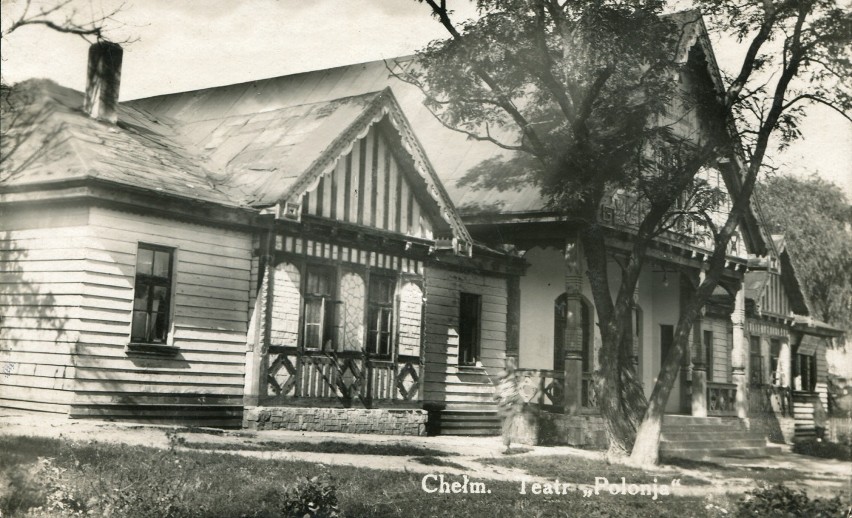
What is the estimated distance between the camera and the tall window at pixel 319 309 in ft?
61.5

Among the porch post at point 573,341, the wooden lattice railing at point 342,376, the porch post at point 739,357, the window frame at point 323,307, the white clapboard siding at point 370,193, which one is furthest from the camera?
the porch post at point 739,357

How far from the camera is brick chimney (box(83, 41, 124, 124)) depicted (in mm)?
17531

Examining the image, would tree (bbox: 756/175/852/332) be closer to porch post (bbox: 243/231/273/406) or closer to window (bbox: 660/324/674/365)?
window (bbox: 660/324/674/365)

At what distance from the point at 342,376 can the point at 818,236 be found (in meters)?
29.0

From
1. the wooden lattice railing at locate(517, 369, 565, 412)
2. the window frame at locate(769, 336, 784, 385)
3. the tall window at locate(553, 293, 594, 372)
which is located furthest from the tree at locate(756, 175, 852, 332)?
the wooden lattice railing at locate(517, 369, 565, 412)

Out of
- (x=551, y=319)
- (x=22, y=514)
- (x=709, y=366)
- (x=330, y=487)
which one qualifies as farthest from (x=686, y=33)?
(x=22, y=514)

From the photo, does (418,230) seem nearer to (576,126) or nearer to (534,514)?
(576,126)

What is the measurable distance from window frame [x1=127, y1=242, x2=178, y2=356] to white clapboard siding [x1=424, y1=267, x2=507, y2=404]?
653cm

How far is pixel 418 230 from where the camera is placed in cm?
2095

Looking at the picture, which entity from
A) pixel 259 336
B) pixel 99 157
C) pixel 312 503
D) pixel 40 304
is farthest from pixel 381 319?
pixel 312 503

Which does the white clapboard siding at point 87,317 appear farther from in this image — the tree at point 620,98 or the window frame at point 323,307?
the tree at point 620,98

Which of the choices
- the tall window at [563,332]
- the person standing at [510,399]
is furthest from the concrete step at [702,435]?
the person standing at [510,399]

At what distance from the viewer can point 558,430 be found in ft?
68.0

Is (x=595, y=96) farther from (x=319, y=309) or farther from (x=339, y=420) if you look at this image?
(x=339, y=420)
